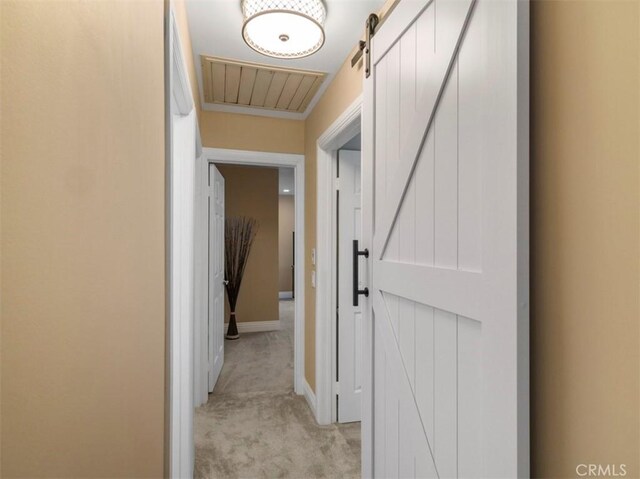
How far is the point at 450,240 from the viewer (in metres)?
0.96

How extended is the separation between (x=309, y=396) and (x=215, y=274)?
1.32 meters

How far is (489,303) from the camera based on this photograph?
0.81 metres

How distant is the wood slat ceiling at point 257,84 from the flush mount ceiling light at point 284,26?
474 millimetres

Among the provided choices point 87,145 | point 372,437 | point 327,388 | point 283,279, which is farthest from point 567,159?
point 283,279

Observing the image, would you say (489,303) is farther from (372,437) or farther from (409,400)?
(372,437)

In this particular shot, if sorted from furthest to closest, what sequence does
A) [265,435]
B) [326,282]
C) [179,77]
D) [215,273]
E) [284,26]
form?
1. [215,273]
2. [326,282]
3. [265,435]
4. [284,26]
5. [179,77]

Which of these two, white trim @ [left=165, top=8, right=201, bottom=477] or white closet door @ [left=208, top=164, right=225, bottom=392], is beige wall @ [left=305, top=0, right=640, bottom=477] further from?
white closet door @ [left=208, top=164, right=225, bottom=392]

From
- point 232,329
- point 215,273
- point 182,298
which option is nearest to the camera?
point 182,298

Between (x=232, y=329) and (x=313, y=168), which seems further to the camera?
(x=232, y=329)

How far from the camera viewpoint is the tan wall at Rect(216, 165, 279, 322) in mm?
5156

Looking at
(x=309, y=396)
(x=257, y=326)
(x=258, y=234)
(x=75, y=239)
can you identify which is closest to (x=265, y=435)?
(x=309, y=396)

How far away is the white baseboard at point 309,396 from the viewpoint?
8.93ft

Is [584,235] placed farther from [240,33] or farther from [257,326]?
[257,326]

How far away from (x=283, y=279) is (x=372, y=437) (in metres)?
6.85
